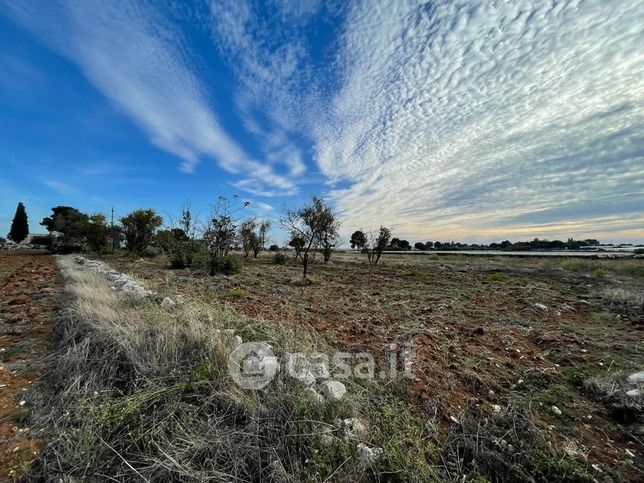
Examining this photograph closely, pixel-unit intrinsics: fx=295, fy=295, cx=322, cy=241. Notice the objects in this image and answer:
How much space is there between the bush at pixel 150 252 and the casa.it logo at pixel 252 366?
25311mm

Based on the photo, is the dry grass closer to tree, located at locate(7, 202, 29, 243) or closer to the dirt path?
the dirt path

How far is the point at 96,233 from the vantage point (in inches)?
981

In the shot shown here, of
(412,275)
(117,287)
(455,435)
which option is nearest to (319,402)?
(455,435)

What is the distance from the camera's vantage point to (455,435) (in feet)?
8.29

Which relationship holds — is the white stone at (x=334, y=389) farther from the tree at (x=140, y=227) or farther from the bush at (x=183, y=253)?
the tree at (x=140, y=227)

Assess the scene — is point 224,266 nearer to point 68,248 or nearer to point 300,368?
point 300,368

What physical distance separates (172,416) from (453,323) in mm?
5360

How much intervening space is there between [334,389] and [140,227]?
1068 inches

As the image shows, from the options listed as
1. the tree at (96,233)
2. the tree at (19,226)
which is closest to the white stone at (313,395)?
the tree at (96,233)

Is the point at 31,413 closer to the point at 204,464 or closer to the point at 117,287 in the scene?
the point at 204,464

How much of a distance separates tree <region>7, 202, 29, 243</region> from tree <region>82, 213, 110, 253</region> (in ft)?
104

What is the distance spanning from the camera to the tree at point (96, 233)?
24938 millimetres

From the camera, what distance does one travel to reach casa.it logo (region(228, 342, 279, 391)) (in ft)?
9.25

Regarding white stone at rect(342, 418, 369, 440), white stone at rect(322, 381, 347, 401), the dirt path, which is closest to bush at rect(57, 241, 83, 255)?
the dirt path
